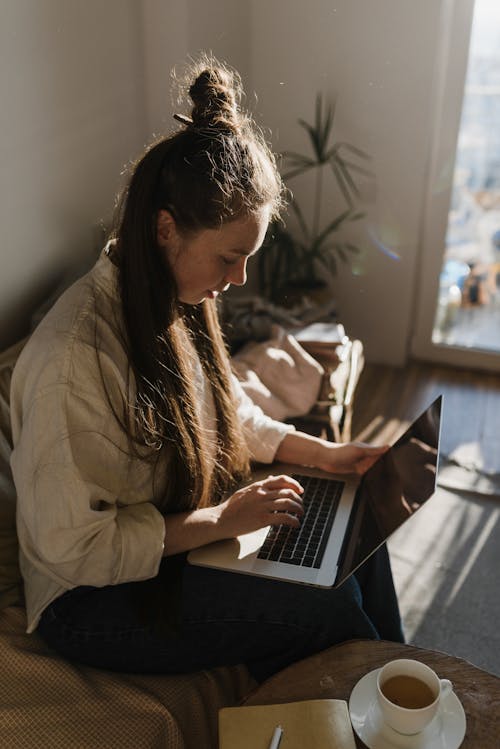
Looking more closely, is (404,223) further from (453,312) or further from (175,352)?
A: (175,352)

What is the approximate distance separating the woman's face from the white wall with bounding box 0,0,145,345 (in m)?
0.64

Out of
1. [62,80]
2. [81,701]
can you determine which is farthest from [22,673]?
[62,80]

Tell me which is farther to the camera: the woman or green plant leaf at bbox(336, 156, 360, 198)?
green plant leaf at bbox(336, 156, 360, 198)

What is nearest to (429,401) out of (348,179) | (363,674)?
(348,179)

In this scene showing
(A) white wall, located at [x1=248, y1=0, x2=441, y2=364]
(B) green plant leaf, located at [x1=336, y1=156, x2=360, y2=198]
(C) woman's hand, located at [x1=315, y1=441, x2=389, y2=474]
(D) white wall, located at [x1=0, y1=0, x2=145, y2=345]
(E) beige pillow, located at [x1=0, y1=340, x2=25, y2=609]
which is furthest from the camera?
(B) green plant leaf, located at [x1=336, y1=156, x2=360, y2=198]

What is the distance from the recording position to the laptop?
1165 mm

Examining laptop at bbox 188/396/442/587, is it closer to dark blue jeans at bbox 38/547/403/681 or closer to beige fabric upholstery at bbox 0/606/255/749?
dark blue jeans at bbox 38/547/403/681

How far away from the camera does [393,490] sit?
1.24m

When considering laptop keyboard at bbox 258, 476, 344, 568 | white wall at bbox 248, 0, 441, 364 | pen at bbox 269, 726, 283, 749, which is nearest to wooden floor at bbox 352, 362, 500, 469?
white wall at bbox 248, 0, 441, 364

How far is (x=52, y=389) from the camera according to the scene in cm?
108

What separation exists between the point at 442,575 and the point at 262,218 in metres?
1.19

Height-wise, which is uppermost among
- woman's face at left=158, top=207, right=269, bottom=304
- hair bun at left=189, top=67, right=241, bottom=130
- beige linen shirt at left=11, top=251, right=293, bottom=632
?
hair bun at left=189, top=67, right=241, bottom=130

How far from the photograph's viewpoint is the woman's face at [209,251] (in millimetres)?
1144

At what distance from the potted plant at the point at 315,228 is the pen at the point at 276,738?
1820mm
